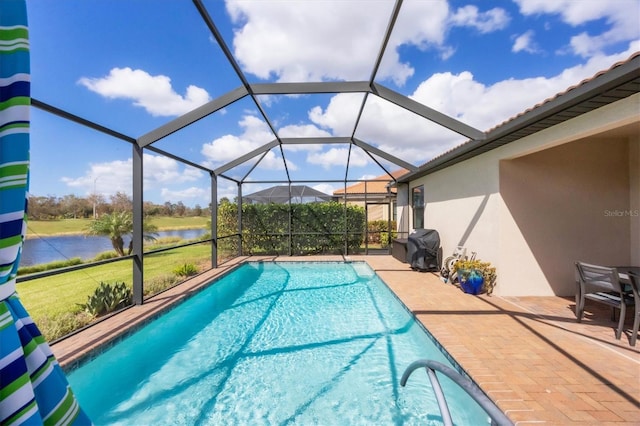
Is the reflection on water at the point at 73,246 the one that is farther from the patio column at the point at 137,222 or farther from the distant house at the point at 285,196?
the patio column at the point at 137,222

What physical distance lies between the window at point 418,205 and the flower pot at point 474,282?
4.39m

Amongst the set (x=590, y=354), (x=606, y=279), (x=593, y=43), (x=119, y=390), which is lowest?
(x=119, y=390)

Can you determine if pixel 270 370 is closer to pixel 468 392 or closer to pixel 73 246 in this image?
pixel 468 392

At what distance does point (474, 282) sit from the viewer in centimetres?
562

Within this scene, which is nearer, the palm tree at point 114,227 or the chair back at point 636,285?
the chair back at point 636,285

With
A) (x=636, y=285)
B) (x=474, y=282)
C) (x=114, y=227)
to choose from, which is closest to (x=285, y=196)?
(x=114, y=227)

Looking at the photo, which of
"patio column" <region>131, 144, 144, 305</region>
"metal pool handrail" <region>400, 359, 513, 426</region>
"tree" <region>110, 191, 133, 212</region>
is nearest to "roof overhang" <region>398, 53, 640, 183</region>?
"metal pool handrail" <region>400, 359, 513, 426</region>

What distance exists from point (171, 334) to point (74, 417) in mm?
4315

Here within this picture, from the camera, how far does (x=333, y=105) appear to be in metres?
7.19

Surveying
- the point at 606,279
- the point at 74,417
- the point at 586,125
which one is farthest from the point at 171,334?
the point at 586,125

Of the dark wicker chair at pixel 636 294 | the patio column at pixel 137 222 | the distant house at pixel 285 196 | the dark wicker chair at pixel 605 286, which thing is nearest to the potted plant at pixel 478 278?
the dark wicker chair at pixel 605 286

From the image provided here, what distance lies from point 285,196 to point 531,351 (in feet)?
32.6

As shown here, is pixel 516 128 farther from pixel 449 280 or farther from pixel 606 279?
pixel 449 280

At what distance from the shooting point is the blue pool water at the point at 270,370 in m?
2.92
